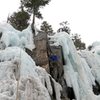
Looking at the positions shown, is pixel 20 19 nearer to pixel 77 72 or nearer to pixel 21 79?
pixel 77 72

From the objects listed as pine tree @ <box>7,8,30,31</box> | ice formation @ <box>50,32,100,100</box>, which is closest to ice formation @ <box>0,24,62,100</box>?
ice formation @ <box>50,32,100,100</box>

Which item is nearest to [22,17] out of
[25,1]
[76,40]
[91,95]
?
[25,1]

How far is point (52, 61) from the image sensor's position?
12375 mm

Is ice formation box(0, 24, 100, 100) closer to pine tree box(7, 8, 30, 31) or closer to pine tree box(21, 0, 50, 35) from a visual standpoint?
pine tree box(21, 0, 50, 35)

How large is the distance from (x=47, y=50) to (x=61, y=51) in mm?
775

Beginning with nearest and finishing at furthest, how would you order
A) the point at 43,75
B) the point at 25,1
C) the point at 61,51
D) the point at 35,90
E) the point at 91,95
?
the point at 35,90
the point at 43,75
the point at 91,95
the point at 61,51
the point at 25,1

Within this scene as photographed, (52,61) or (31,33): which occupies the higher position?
(31,33)

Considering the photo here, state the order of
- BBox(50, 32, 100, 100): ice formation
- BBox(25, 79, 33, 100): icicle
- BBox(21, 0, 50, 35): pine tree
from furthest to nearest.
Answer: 1. BBox(21, 0, 50, 35): pine tree
2. BBox(50, 32, 100, 100): ice formation
3. BBox(25, 79, 33, 100): icicle

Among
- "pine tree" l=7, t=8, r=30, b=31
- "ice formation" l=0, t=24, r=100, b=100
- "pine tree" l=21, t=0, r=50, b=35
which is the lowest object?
"ice formation" l=0, t=24, r=100, b=100

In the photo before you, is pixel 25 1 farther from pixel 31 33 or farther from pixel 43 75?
pixel 43 75

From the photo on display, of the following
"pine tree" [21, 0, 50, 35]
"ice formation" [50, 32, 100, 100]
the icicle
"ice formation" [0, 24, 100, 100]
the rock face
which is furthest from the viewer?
"pine tree" [21, 0, 50, 35]

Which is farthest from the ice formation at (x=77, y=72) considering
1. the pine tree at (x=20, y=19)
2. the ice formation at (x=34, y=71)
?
the pine tree at (x=20, y=19)

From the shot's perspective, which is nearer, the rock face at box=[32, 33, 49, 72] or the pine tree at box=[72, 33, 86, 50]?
the rock face at box=[32, 33, 49, 72]

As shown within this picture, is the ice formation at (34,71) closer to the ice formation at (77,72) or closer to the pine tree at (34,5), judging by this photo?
the ice formation at (77,72)
